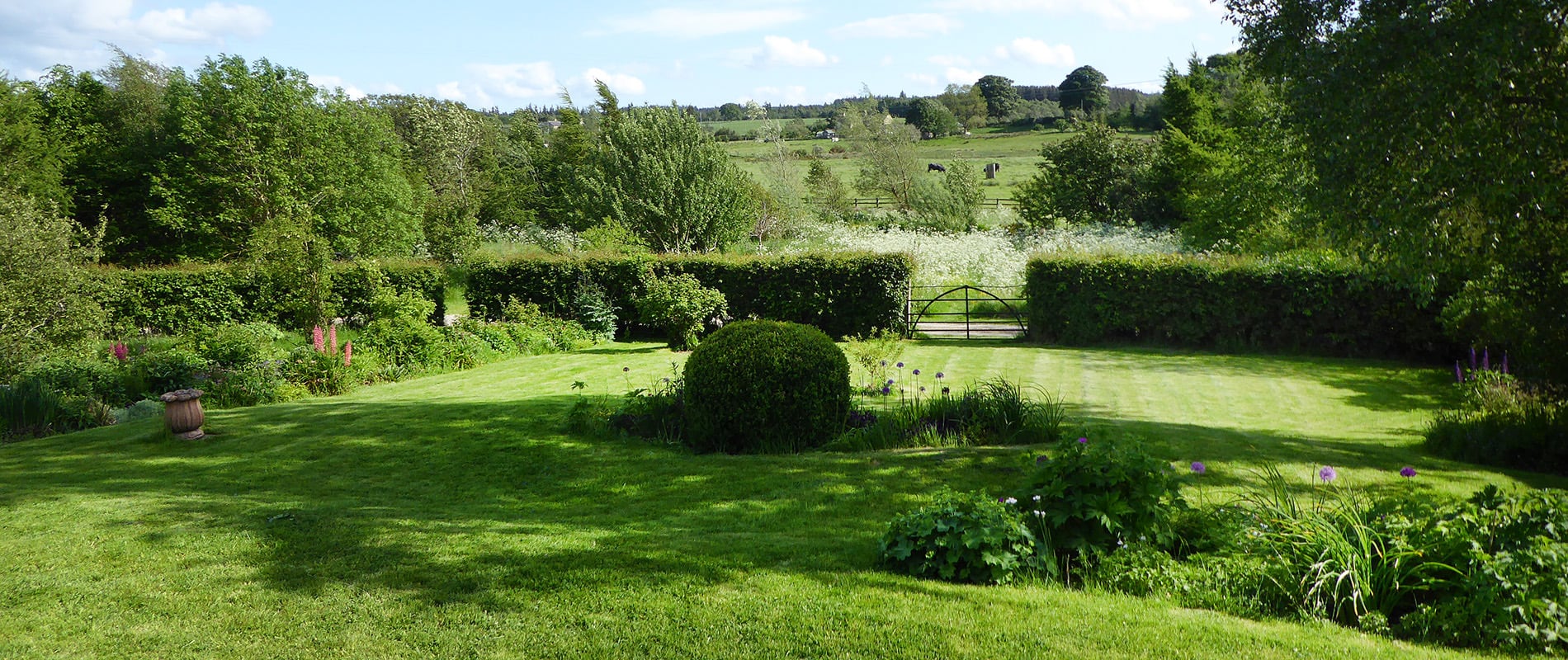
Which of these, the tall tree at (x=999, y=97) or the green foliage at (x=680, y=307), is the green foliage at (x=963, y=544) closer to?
the green foliage at (x=680, y=307)

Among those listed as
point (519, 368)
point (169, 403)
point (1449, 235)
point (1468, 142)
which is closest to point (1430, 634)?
point (1468, 142)

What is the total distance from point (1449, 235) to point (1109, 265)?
8896mm

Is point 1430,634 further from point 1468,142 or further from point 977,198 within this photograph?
point 977,198

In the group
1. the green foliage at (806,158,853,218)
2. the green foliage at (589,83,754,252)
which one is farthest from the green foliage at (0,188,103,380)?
the green foliage at (806,158,853,218)

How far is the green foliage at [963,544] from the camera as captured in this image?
4340 millimetres

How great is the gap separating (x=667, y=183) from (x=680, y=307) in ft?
38.5

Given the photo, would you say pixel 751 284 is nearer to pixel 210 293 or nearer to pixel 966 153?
pixel 210 293

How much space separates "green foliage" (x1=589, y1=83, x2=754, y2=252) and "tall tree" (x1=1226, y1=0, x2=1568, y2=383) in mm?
20562

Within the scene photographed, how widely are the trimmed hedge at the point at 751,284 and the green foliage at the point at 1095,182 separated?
1951 cm

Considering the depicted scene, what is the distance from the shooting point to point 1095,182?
34.6 m

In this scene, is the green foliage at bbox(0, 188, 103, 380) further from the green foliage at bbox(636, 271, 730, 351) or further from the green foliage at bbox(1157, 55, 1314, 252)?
the green foliage at bbox(1157, 55, 1314, 252)

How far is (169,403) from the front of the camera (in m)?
8.37

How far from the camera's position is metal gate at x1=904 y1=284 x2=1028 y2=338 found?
18062 mm

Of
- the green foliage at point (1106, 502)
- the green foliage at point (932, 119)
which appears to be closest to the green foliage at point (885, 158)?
the green foliage at point (932, 119)
